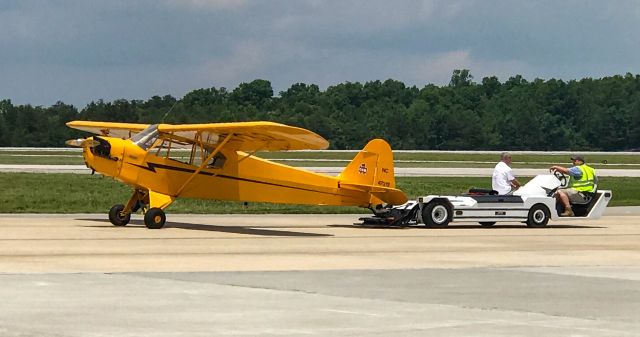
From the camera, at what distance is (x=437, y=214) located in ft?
88.3

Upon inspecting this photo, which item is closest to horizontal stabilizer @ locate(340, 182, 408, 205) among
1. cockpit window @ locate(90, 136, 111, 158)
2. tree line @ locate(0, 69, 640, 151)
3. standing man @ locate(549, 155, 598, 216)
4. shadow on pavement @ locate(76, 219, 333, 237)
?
shadow on pavement @ locate(76, 219, 333, 237)

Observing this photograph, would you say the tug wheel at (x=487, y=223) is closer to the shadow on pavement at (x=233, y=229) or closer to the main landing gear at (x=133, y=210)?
the shadow on pavement at (x=233, y=229)

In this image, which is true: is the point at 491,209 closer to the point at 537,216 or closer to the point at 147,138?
the point at 537,216

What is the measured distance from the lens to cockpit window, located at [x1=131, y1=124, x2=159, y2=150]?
2623 cm

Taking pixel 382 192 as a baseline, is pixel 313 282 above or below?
below

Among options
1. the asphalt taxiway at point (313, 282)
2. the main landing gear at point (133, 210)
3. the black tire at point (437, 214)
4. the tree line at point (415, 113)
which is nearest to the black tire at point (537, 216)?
the asphalt taxiway at point (313, 282)

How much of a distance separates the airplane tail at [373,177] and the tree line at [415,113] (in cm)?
7214

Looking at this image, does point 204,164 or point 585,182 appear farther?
point 585,182

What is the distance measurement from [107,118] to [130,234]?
83.9 m

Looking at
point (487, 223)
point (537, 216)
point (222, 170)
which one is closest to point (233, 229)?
point (222, 170)

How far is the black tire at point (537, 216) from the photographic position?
90.6 ft

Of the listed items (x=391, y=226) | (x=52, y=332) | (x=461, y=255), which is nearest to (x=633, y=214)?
(x=391, y=226)

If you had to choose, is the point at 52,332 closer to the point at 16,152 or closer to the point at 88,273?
the point at 88,273

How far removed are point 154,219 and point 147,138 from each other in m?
2.04
